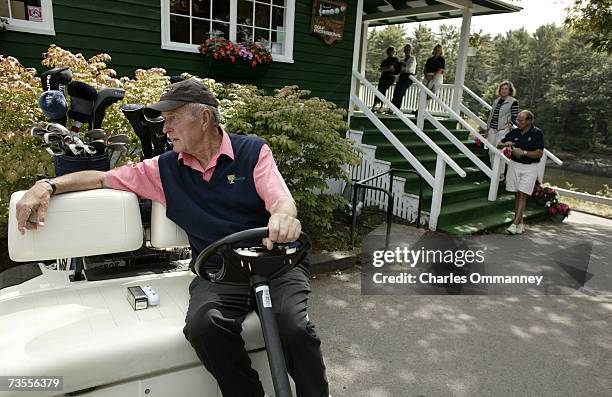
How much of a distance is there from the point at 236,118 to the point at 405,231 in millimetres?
2592

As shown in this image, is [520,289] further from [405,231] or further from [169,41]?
[169,41]

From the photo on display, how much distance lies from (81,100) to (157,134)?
1.62 feet

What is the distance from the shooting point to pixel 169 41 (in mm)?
5496

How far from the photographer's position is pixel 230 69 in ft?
19.0

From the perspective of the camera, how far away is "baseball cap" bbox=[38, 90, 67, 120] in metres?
2.59

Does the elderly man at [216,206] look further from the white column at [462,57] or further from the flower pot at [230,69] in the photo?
the white column at [462,57]

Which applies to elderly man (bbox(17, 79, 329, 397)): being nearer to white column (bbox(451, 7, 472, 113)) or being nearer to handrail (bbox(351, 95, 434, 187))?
handrail (bbox(351, 95, 434, 187))

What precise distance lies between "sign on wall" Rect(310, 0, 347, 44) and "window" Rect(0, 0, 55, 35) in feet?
10.9

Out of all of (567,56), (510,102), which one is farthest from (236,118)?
(567,56)

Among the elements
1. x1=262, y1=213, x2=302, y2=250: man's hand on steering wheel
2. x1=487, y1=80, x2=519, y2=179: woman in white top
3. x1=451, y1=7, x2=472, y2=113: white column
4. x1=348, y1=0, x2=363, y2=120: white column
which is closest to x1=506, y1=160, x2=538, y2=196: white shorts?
x1=487, y1=80, x2=519, y2=179: woman in white top

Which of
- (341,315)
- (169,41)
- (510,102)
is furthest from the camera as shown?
(510,102)

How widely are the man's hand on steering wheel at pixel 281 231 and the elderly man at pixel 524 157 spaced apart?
17.1 ft

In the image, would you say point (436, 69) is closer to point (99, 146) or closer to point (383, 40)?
point (99, 146)

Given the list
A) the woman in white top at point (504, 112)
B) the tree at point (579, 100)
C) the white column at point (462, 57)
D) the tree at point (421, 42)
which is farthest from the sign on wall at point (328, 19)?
the tree at point (421, 42)
